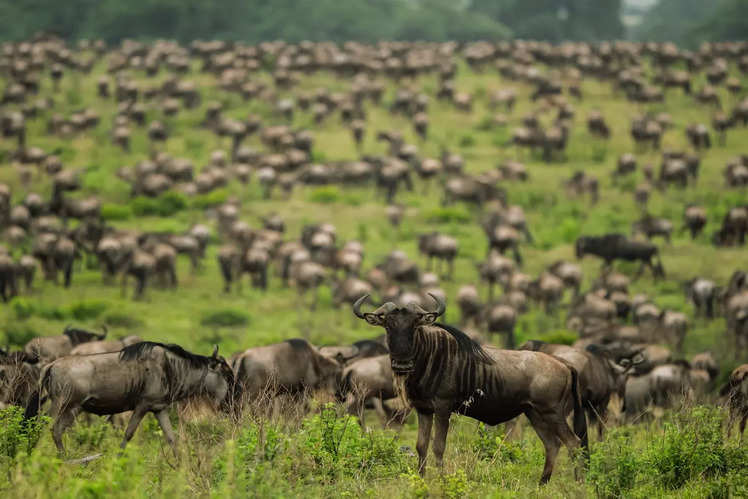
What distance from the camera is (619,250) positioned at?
27.2 meters

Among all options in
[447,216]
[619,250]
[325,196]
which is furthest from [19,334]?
[619,250]

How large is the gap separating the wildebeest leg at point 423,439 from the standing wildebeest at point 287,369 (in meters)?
2.63

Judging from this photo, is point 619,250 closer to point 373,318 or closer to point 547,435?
point 547,435

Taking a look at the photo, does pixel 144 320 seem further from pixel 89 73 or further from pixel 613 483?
pixel 89 73

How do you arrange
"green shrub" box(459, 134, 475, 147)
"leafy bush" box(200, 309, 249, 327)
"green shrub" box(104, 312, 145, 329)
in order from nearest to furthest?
"green shrub" box(104, 312, 145, 329), "leafy bush" box(200, 309, 249, 327), "green shrub" box(459, 134, 475, 147)

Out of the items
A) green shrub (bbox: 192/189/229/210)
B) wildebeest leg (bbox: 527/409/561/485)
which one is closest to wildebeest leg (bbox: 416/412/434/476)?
wildebeest leg (bbox: 527/409/561/485)

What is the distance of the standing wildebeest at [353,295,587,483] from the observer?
368 inches

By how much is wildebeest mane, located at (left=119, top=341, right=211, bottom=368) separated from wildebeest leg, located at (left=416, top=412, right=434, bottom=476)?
2829 mm

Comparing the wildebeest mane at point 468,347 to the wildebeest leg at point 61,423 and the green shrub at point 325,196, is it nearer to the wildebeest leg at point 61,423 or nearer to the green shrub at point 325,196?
the wildebeest leg at point 61,423

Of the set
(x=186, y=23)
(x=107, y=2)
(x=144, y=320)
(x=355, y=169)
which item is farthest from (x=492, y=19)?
(x=144, y=320)

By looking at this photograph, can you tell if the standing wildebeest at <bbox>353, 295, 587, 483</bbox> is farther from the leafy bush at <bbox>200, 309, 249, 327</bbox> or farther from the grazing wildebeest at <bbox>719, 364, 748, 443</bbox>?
the leafy bush at <bbox>200, 309, 249, 327</bbox>

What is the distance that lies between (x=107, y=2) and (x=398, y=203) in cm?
Result: 4394

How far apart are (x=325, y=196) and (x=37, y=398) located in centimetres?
2374

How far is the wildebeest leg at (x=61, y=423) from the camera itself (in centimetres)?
969
